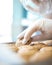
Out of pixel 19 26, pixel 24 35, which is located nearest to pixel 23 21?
pixel 19 26

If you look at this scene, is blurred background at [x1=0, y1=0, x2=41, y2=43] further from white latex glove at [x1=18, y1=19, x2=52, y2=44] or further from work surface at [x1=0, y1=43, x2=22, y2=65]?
work surface at [x1=0, y1=43, x2=22, y2=65]

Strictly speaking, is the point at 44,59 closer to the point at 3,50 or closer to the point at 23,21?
the point at 3,50

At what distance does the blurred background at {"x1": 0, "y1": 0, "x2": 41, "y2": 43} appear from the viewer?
84 centimetres

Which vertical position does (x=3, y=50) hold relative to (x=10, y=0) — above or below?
below

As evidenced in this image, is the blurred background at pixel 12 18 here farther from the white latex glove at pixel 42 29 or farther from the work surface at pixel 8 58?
the work surface at pixel 8 58

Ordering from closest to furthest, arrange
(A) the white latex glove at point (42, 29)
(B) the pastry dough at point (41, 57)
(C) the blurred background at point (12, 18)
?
(B) the pastry dough at point (41, 57) → (A) the white latex glove at point (42, 29) → (C) the blurred background at point (12, 18)

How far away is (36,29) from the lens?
1.87 ft

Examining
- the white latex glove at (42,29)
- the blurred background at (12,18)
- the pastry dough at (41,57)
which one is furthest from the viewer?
the blurred background at (12,18)

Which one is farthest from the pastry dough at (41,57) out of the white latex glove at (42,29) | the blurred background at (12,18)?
the blurred background at (12,18)

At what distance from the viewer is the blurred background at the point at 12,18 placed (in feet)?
2.77

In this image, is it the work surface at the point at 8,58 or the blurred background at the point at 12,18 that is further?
the blurred background at the point at 12,18

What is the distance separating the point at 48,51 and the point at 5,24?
669 mm

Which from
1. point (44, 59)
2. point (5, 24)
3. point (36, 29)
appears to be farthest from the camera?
point (5, 24)

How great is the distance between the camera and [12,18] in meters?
0.92
